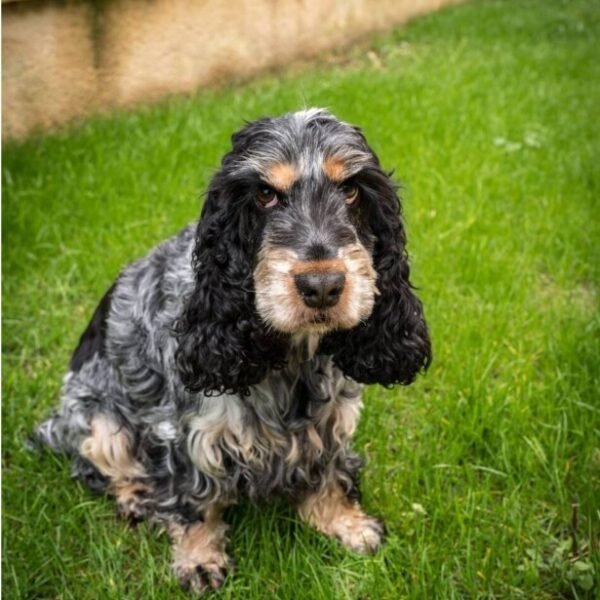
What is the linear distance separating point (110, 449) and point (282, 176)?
1.62m

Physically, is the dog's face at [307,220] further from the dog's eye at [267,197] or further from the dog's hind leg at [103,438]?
the dog's hind leg at [103,438]

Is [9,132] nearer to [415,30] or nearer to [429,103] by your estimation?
[429,103]

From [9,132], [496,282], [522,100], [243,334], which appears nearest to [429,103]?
[522,100]

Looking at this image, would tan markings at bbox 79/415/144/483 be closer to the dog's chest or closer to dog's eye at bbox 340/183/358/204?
the dog's chest

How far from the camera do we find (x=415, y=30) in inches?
441

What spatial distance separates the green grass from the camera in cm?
316

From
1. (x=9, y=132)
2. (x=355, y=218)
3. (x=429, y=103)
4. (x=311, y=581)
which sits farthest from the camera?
(x=429, y=103)

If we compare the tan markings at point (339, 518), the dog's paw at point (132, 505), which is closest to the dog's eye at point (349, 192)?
the tan markings at point (339, 518)

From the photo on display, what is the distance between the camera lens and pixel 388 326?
2.92m

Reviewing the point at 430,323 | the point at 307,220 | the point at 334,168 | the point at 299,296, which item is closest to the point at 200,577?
the point at 299,296

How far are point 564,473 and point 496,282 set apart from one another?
5.80 ft

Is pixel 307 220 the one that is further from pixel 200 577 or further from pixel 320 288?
pixel 200 577

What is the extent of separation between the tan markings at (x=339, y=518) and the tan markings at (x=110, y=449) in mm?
775

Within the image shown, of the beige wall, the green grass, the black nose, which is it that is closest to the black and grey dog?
the black nose
